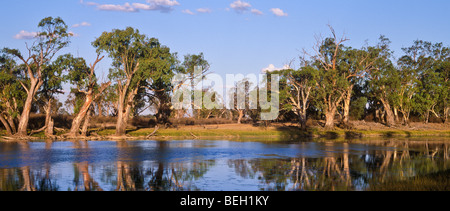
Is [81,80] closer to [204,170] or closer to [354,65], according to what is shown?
[204,170]

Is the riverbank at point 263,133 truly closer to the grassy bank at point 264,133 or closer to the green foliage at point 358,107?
the grassy bank at point 264,133

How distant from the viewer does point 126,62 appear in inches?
2079

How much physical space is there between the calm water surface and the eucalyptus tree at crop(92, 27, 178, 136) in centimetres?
2018

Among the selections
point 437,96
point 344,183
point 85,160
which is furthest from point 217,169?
point 437,96

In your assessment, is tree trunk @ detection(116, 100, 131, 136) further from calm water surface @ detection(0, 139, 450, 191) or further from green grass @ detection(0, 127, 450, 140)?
calm water surface @ detection(0, 139, 450, 191)

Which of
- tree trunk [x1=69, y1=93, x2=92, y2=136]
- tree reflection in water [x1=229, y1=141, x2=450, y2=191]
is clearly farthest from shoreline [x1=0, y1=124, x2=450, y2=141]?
tree reflection in water [x1=229, y1=141, x2=450, y2=191]

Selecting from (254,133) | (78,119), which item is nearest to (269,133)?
(254,133)

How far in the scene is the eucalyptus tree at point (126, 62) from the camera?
5106 centimetres

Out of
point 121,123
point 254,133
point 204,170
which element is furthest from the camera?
point 254,133

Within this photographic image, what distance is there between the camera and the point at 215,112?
98125 millimetres

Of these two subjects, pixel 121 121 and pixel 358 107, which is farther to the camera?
pixel 358 107

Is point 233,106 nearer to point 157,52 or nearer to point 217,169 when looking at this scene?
point 157,52

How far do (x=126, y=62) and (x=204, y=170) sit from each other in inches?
1294
